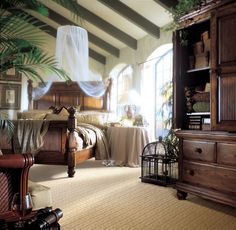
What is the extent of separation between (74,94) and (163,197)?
4.50 metres

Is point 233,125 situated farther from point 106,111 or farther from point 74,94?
point 74,94

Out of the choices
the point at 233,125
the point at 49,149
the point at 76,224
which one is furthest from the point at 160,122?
the point at 76,224

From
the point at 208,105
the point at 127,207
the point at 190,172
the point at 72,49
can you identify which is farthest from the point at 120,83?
the point at 127,207

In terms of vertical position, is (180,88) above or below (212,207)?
above

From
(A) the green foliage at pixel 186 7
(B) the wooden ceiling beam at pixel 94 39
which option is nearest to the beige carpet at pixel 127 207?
(A) the green foliage at pixel 186 7

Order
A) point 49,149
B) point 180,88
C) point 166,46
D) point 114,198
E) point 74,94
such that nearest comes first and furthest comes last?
point 114,198, point 180,88, point 49,149, point 166,46, point 74,94

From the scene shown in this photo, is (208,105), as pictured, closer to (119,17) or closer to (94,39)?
(119,17)

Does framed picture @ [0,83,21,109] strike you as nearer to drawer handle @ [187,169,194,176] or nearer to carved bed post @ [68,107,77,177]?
carved bed post @ [68,107,77,177]

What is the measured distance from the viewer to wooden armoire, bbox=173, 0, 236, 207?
8.04 ft

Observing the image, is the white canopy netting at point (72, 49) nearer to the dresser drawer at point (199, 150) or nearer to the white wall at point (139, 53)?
the white wall at point (139, 53)

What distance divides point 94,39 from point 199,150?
5.19 meters

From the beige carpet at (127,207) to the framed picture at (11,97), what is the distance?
3.97 meters

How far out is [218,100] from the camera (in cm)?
257

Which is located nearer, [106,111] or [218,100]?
[218,100]
